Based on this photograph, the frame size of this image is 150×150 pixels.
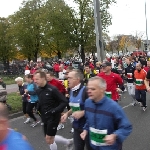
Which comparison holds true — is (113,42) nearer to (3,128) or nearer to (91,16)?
(91,16)

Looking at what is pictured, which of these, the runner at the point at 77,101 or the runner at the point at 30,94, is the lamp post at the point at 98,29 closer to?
the runner at the point at 30,94

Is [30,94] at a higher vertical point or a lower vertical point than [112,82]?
lower

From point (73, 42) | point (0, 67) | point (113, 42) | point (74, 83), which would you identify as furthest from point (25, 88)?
point (113, 42)

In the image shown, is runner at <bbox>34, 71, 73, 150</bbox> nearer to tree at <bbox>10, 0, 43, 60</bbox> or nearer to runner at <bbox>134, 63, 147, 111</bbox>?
runner at <bbox>134, 63, 147, 111</bbox>

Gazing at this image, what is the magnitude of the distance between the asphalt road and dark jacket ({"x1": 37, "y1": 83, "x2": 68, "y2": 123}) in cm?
151

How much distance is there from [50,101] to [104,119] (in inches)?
70.6

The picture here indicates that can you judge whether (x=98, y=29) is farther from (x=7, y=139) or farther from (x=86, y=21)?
(x=7, y=139)

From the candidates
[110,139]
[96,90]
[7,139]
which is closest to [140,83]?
[96,90]

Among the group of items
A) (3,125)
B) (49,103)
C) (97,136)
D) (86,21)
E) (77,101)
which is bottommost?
(97,136)

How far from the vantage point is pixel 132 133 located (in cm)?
672

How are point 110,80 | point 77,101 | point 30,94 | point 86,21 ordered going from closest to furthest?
point 77,101 → point 110,80 → point 30,94 → point 86,21

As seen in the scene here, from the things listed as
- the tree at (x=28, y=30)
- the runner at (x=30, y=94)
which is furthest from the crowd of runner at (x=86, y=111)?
the tree at (x=28, y=30)

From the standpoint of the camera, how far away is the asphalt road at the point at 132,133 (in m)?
5.98

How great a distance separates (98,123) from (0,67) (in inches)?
1304
